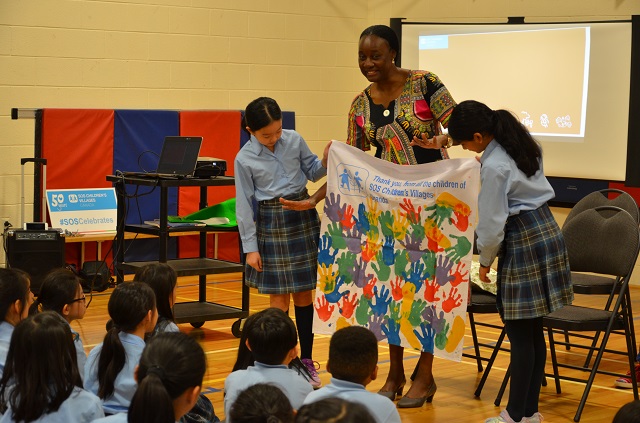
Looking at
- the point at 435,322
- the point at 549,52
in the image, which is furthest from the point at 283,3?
the point at 435,322

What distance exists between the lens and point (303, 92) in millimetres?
9312

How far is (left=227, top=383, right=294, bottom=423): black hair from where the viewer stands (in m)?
1.98

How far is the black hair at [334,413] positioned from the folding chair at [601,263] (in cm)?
264

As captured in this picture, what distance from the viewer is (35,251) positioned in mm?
6488

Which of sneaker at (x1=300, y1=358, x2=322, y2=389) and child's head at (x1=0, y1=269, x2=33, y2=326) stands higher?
child's head at (x1=0, y1=269, x2=33, y2=326)

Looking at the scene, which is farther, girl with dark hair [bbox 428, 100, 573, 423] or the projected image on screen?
the projected image on screen

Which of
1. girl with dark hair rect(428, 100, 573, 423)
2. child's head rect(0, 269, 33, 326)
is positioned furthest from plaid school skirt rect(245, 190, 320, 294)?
child's head rect(0, 269, 33, 326)

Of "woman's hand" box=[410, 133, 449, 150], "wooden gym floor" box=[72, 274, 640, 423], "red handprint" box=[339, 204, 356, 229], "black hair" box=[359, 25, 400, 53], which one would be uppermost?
"black hair" box=[359, 25, 400, 53]

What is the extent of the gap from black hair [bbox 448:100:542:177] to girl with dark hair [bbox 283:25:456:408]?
43 cm

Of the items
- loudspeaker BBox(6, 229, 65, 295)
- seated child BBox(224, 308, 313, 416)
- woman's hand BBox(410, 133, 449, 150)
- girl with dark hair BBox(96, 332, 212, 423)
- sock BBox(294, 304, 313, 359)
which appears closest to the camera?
girl with dark hair BBox(96, 332, 212, 423)

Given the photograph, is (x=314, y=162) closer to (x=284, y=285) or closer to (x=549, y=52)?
(x=284, y=285)

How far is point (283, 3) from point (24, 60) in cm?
267

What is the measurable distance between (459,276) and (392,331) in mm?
438

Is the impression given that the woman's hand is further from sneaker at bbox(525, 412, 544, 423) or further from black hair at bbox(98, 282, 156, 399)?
black hair at bbox(98, 282, 156, 399)
